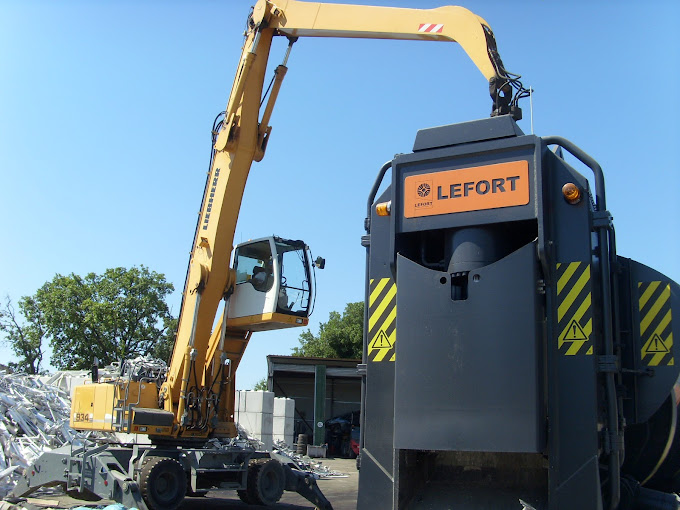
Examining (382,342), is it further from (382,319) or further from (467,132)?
(467,132)

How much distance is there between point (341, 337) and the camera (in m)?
49.4

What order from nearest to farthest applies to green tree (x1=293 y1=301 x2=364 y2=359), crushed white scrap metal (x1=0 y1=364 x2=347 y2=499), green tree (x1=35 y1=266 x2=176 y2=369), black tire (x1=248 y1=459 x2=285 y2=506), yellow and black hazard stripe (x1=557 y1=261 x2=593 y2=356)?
yellow and black hazard stripe (x1=557 y1=261 x2=593 y2=356)
black tire (x1=248 y1=459 x2=285 y2=506)
crushed white scrap metal (x1=0 y1=364 x2=347 y2=499)
green tree (x1=35 y1=266 x2=176 y2=369)
green tree (x1=293 y1=301 x2=364 y2=359)

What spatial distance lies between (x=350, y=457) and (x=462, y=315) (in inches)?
977

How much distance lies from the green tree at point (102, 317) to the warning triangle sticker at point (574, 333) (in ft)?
120

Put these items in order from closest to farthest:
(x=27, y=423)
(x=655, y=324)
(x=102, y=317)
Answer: (x=655, y=324), (x=27, y=423), (x=102, y=317)

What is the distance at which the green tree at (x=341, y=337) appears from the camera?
4909 centimetres

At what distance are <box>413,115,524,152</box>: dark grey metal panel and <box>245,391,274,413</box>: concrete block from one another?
1842cm

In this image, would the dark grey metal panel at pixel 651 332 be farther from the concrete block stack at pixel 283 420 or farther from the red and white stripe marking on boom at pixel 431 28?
the concrete block stack at pixel 283 420

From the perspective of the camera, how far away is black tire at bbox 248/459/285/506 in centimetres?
1145

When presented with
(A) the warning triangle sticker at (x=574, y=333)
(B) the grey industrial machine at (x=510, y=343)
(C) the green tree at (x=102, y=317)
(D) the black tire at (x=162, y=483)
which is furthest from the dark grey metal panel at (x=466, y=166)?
(C) the green tree at (x=102, y=317)

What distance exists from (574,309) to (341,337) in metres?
46.1

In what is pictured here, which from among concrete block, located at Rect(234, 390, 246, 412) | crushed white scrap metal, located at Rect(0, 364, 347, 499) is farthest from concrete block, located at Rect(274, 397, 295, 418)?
crushed white scrap metal, located at Rect(0, 364, 347, 499)

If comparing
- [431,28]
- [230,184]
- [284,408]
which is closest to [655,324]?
[431,28]

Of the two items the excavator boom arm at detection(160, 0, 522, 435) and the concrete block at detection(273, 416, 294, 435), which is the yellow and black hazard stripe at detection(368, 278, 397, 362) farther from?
the concrete block at detection(273, 416, 294, 435)
